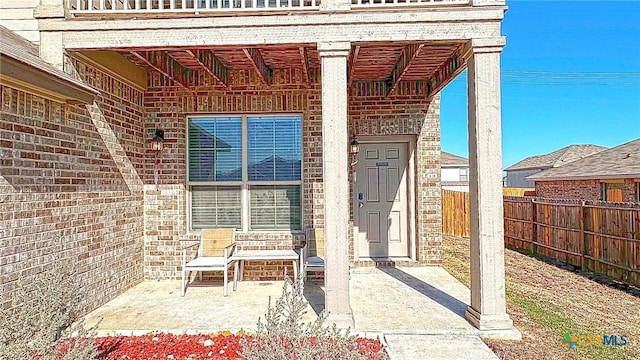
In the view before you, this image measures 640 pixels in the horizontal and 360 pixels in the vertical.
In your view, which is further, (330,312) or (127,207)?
(127,207)

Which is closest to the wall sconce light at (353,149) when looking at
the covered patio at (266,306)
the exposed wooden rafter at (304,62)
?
the exposed wooden rafter at (304,62)

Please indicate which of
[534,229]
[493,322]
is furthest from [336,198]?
[534,229]

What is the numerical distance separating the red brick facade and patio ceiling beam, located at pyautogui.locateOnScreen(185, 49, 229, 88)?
0.34 metres

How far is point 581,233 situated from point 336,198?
234 inches

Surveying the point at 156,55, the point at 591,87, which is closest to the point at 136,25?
the point at 156,55

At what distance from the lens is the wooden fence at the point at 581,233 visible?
21.4 ft

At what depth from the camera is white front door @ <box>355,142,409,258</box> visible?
24.9 feet

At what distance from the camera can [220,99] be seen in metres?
6.54

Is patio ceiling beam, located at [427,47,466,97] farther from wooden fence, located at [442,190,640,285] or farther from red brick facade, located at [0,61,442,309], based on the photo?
wooden fence, located at [442,190,640,285]

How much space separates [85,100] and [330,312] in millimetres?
3421

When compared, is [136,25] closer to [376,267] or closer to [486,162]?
[486,162]

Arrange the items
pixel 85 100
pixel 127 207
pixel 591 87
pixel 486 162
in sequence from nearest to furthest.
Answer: pixel 486 162 < pixel 85 100 < pixel 127 207 < pixel 591 87

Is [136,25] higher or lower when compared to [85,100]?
higher

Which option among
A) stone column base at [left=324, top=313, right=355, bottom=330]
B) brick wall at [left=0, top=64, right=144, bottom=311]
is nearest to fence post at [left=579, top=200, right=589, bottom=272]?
stone column base at [left=324, top=313, right=355, bottom=330]
